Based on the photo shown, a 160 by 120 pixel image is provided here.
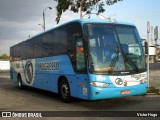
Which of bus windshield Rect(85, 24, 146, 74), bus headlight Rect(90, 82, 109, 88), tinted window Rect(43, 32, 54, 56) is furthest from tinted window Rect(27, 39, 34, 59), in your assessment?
bus headlight Rect(90, 82, 109, 88)

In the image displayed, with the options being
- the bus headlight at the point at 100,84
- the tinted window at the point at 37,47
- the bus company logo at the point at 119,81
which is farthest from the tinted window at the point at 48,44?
the bus company logo at the point at 119,81

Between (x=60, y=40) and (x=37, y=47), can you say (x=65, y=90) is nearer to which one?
(x=60, y=40)

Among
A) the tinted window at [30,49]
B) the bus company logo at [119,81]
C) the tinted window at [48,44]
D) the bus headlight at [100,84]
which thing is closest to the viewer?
the bus headlight at [100,84]

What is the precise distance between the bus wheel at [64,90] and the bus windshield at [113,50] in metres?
2.50

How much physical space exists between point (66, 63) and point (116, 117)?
4.29 m

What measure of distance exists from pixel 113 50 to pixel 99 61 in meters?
0.72

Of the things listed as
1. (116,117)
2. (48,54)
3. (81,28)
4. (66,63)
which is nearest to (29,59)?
(48,54)

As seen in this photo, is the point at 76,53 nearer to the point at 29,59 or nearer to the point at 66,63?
the point at 66,63

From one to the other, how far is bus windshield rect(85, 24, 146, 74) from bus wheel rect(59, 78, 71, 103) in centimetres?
250

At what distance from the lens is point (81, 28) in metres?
12.1

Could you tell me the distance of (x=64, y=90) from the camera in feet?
45.5

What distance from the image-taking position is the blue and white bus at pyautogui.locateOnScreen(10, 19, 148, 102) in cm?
1152

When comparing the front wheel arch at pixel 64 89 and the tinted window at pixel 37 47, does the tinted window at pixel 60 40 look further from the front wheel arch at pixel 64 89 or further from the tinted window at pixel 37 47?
the tinted window at pixel 37 47

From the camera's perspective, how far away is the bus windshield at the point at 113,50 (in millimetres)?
11578
